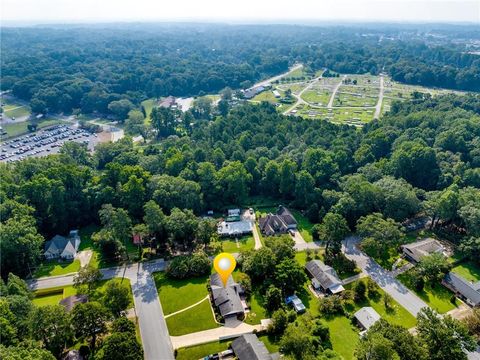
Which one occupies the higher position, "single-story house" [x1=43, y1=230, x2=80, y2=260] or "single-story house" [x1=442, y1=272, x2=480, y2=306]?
"single-story house" [x1=442, y1=272, x2=480, y2=306]

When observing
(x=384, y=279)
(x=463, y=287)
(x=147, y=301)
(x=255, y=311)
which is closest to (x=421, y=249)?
(x=463, y=287)

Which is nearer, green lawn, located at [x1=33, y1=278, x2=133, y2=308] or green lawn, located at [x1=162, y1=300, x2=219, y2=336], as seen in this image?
green lawn, located at [x1=162, y1=300, x2=219, y2=336]

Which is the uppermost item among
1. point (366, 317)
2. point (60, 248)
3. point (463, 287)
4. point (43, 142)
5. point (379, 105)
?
point (366, 317)

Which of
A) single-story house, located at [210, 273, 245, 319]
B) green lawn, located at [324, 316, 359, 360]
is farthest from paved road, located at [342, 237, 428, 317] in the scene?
single-story house, located at [210, 273, 245, 319]

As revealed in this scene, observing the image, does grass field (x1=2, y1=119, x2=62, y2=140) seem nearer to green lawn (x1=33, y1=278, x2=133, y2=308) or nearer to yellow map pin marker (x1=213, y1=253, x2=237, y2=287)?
green lawn (x1=33, y1=278, x2=133, y2=308)

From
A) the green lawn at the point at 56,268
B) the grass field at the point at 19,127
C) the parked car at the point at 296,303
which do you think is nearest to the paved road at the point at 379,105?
the parked car at the point at 296,303

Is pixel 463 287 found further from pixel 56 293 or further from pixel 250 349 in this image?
pixel 56 293
